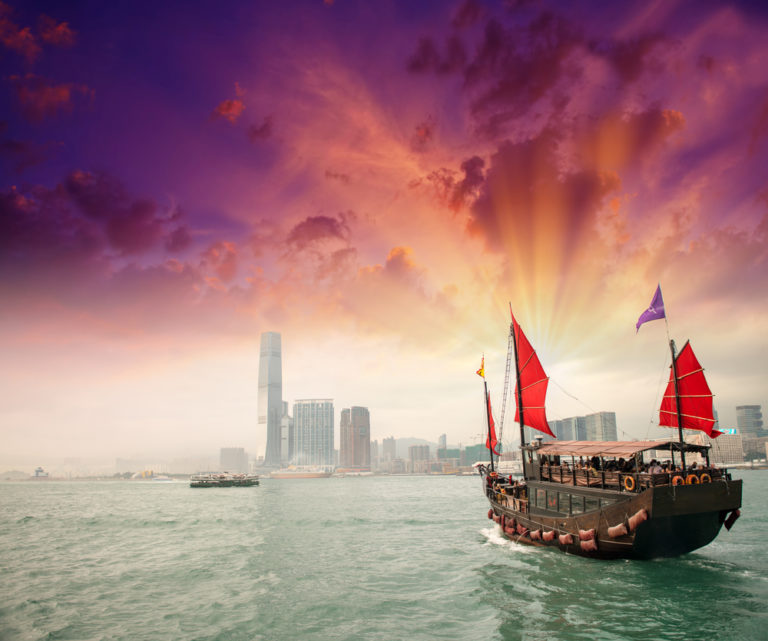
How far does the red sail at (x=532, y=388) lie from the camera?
3459cm

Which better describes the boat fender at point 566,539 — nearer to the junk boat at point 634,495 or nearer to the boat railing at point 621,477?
the junk boat at point 634,495

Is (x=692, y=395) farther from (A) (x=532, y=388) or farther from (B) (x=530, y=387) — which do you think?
(B) (x=530, y=387)

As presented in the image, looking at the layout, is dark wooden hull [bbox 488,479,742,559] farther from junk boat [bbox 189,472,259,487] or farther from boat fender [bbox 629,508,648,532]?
junk boat [bbox 189,472,259,487]

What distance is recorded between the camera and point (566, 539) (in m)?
24.5

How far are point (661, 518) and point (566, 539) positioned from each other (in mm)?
5428

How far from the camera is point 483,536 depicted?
35812mm

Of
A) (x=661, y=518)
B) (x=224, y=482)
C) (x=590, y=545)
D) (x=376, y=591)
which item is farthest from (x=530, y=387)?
(x=224, y=482)

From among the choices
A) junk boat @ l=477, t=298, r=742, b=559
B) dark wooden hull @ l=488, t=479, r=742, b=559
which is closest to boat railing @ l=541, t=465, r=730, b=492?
junk boat @ l=477, t=298, r=742, b=559

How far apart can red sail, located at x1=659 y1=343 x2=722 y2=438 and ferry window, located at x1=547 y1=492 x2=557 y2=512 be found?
751 centimetres

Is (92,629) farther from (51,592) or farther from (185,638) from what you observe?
(51,592)

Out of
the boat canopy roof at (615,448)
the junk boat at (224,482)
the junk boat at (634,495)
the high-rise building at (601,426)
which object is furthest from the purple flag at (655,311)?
the junk boat at (224,482)

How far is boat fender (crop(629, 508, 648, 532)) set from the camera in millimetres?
20448

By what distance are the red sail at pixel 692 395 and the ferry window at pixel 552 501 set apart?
296 inches

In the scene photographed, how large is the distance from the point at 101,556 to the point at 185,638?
20671 millimetres
